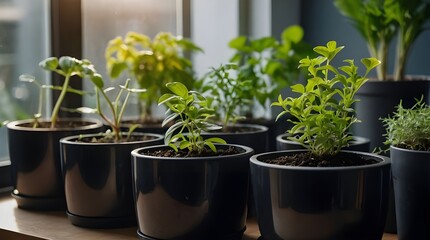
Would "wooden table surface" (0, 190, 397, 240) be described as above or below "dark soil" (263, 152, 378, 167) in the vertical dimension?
below

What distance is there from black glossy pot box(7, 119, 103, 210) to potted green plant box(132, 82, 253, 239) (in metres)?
0.29

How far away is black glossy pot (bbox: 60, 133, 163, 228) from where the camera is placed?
3.90 ft

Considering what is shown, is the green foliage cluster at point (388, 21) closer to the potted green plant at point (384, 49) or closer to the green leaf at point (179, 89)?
the potted green plant at point (384, 49)

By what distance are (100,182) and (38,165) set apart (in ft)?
0.64

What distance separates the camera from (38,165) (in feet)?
4.35

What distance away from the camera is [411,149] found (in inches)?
39.2

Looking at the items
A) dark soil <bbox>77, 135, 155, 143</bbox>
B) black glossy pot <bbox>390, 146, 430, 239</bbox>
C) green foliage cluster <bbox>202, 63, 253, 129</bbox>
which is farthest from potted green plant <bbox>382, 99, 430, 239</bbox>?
dark soil <bbox>77, 135, 155, 143</bbox>

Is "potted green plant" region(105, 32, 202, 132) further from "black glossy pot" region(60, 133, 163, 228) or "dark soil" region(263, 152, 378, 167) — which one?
"dark soil" region(263, 152, 378, 167)

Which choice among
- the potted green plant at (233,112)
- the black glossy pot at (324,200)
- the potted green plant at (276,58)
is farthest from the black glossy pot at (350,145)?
the potted green plant at (276,58)

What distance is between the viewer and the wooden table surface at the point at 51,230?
1.15 metres

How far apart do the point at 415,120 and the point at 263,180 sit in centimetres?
25

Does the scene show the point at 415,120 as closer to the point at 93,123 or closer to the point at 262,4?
the point at 93,123

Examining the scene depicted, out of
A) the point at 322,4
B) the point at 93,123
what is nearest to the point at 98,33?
the point at 93,123

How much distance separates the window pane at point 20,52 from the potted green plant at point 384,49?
0.69 m
